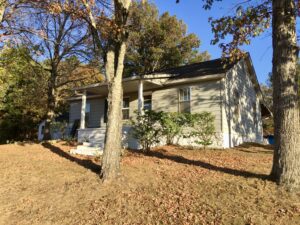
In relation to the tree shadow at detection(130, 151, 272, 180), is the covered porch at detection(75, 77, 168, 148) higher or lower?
higher

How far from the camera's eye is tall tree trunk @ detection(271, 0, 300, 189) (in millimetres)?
5238

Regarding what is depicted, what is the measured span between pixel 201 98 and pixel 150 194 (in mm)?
8409

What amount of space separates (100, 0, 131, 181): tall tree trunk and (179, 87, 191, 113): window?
6847 millimetres

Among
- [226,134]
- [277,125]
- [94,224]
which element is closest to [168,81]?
[226,134]

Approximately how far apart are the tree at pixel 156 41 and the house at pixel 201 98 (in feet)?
43.2

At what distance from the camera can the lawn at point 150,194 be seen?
4613 mm

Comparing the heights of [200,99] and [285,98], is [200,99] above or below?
above

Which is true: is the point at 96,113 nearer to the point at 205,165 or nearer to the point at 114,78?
the point at 114,78

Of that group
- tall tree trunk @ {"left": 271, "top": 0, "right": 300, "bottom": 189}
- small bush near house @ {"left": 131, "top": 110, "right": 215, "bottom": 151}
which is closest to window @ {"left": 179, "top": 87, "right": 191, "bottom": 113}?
small bush near house @ {"left": 131, "top": 110, "right": 215, "bottom": 151}

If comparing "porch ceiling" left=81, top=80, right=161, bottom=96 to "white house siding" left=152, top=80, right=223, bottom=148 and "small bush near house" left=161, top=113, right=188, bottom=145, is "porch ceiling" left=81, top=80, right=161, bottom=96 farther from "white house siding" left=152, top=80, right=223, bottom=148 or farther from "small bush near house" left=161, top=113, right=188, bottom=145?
"small bush near house" left=161, top=113, right=188, bottom=145

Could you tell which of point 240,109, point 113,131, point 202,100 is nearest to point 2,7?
point 113,131

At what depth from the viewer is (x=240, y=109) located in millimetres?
15102

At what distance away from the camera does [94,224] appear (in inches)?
187

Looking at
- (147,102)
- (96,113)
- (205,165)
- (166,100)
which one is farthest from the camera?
(96,113)
